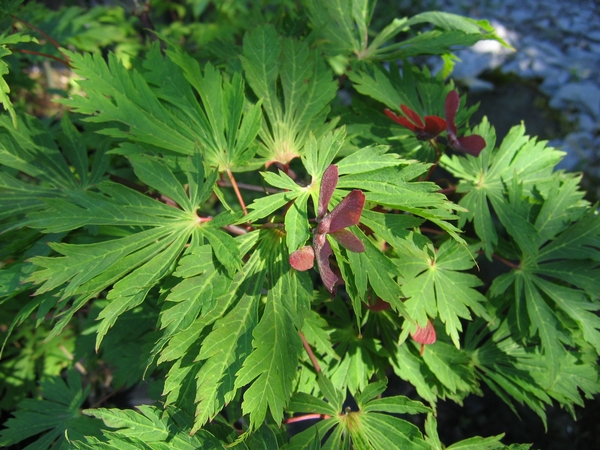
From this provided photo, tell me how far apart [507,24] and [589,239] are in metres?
3.72

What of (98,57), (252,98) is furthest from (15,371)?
(252,98)

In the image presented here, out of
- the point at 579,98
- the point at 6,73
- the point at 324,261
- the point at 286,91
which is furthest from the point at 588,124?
the point at 6,73

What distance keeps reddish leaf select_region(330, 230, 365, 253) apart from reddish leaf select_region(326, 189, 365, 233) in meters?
0.02

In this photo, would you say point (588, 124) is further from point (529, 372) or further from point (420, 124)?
point (420, 124)

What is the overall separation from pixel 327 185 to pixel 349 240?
118 mm

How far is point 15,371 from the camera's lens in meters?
1.93

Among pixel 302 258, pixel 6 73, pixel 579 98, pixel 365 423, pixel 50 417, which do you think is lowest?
pixel 50 417

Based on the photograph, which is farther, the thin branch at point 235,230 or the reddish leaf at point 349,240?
the thin branch at point 235,230

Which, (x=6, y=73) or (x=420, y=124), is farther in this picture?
(x=420, y=124)

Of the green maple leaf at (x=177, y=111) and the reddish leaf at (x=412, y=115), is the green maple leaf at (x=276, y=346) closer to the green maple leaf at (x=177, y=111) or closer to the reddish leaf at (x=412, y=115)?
the green maple leaf at (x=177, y=111)

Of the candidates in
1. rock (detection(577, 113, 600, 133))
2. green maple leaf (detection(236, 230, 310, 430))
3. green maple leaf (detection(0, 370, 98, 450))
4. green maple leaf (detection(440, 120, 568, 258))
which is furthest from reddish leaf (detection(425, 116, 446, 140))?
rock (detection(577, 113, 600, 133))

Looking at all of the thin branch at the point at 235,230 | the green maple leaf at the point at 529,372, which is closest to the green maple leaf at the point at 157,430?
the thin branch at the point at 235,230

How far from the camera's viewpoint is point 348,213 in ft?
2.75

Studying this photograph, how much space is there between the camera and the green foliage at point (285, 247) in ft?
3.20
